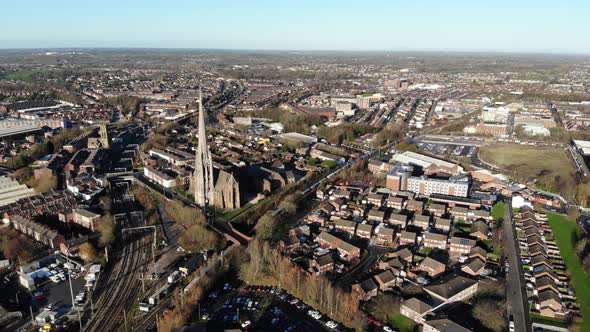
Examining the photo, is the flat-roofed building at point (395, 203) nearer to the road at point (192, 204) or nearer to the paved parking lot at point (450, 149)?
the road at point (192, 204)

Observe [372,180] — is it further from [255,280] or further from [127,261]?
[127,261]

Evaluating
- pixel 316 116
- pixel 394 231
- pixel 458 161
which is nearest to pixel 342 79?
pixel 316 116

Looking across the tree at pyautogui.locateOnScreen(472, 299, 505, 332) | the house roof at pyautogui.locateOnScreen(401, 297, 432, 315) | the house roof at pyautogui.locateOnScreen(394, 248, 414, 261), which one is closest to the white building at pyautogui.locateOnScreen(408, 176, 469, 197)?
the house roof at pyautogui.locateOnScreen(394, 248, 414, 261)

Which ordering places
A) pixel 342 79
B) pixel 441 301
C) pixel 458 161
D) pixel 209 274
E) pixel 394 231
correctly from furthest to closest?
pixel 342 79
pixel 458 161
pixel 394 231
pixel 209 274
pixel 441 301

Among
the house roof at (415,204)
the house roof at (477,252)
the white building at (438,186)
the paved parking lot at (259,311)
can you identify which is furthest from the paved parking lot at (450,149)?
the paved parking lot at (259,311)

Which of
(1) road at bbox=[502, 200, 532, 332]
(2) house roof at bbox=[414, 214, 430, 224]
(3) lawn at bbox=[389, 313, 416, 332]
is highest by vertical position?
(2) house roof at bbox=[414, 214, 430, 224]

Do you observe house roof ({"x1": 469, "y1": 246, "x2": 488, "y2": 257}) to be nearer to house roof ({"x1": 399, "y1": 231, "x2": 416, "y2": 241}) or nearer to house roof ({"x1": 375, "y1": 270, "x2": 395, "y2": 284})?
house roof ({"x1": 399, "y1": 231, "x2": 416, "y2": 241})
